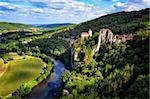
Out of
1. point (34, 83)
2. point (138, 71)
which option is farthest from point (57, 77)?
point (138, 71)

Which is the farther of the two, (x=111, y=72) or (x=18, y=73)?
(x=18, y=73)

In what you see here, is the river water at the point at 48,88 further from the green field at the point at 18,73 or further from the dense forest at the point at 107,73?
the green field at the point at 18,73

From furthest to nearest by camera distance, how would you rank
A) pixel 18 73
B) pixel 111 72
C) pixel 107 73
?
pixel 18 73
pixel 107 73
pixel 111 72

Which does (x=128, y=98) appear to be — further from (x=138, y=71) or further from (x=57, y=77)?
(x=57, y=77)

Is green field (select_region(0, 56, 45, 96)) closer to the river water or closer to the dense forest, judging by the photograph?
the dense forest

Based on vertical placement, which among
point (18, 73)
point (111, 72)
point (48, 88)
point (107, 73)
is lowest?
point (48, 88)

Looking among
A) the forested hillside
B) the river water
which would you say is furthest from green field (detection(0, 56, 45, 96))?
the forested hillside

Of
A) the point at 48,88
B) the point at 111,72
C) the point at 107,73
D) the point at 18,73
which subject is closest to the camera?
the point at 111,72

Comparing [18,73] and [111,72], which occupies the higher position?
[111,72]

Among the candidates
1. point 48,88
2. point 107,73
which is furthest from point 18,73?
point 107,73

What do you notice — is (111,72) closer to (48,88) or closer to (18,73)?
(48,88)
